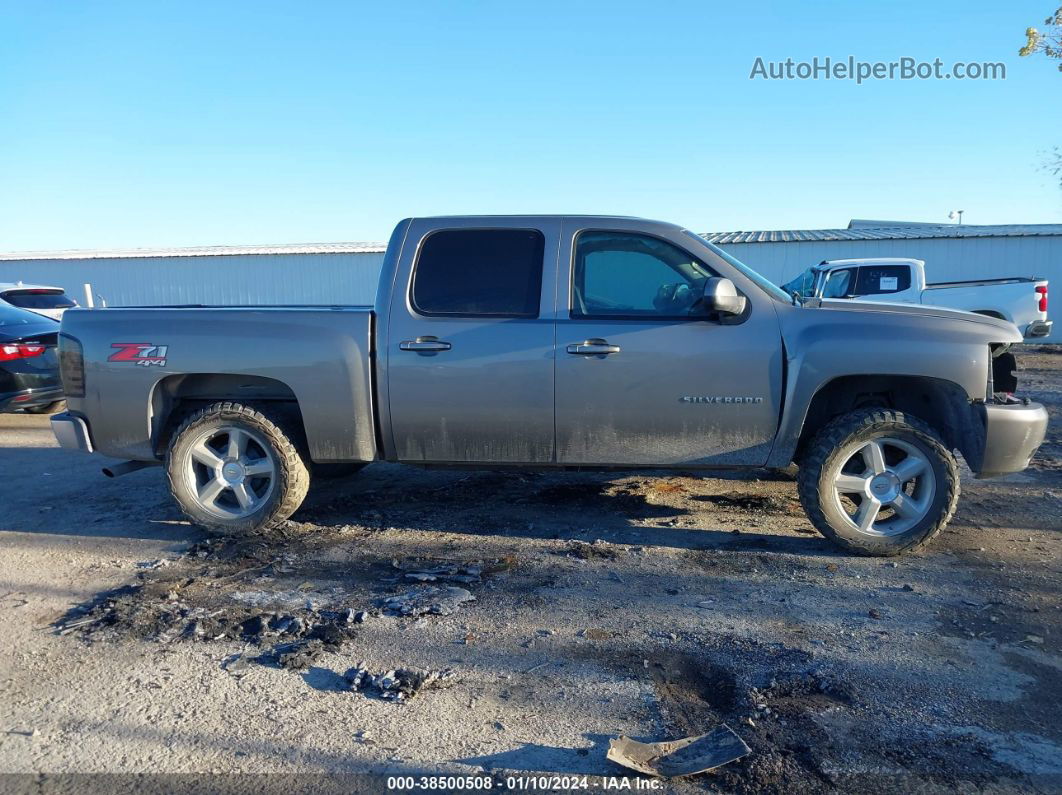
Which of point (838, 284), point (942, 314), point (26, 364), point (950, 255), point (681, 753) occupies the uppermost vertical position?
point (950, 255)

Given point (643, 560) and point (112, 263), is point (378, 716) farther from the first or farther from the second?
point (112, 263)

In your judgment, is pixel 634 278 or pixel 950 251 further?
pixel 950 251

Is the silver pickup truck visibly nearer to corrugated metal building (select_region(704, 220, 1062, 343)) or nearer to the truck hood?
the truck hood

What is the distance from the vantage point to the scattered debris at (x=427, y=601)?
3.75 metres

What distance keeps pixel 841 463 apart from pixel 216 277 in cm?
2338

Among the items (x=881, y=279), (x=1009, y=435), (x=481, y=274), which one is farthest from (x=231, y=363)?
(x=881, y=279)

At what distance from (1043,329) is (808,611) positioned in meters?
11.7

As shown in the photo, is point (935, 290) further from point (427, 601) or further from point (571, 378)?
point (427, 601)

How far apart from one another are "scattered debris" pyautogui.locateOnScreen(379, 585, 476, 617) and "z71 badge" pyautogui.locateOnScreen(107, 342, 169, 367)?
219 centimetres

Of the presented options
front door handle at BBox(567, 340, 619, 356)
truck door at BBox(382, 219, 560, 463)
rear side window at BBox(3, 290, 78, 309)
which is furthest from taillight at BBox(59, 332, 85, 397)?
rear side window at BBox(3, 290, 78, 309)

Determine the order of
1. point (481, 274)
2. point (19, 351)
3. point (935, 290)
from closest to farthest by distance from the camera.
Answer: point (481, 274) → point (19, 351) → point (935, 290)

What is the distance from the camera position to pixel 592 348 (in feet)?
14.6

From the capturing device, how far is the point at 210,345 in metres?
4.69

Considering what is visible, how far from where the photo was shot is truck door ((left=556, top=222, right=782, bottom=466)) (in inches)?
174
